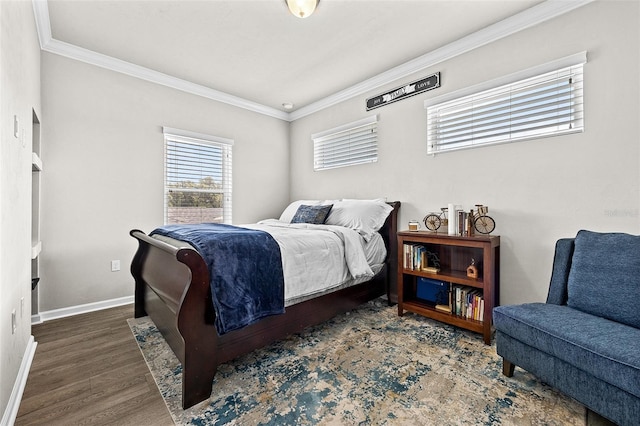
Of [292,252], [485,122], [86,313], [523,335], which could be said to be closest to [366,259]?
[292,252]

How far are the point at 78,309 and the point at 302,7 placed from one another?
11.5 feet

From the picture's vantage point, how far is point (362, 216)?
303 centimetres

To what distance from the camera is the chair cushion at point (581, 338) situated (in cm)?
117

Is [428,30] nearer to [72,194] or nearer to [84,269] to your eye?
[72,194]

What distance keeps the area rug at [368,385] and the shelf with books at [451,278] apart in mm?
186

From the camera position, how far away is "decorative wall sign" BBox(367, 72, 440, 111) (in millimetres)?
2963

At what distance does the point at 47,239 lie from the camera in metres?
2.72

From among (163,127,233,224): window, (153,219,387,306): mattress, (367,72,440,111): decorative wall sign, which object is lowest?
(153,219,387,306): mattress

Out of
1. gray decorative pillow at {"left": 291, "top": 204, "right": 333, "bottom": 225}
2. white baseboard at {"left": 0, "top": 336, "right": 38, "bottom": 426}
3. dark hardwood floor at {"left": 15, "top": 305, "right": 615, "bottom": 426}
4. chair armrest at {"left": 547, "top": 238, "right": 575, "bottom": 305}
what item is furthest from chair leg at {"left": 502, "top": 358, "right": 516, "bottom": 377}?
white baseboard at {"left": 0, "top": 336, "right": 38, "bottom": 426}

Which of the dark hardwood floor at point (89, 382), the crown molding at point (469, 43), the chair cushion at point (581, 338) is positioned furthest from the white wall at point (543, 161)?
the dark hardwood floor at point (89, 382)

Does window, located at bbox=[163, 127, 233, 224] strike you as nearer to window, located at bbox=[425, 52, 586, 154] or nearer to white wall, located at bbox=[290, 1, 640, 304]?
white wall, located at bbox=[290, 1, 640, 304]

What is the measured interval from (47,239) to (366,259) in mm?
3100

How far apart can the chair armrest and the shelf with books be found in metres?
0.40

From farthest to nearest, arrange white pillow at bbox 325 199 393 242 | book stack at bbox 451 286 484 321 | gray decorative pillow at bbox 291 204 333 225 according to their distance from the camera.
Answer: gray decorative pillow at bbox 291 204 333 225
white pillow at bbox 325 199 393 242
book stack at bbox 451 286 484 321
